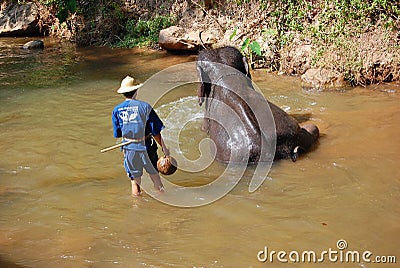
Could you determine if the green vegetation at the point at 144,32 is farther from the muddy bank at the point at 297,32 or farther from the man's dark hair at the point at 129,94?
the man's dark hair at the point at 129,94

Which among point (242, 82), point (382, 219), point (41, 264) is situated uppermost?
point (242, 82)

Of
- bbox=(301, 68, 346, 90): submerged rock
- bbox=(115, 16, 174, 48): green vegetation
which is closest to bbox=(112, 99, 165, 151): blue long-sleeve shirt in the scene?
bbox=(301, 68, 346, 90): submerged rock

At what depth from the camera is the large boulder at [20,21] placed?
15.1 meters

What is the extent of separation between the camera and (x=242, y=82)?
6.13 metres

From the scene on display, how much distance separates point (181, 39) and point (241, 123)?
627 centimetres

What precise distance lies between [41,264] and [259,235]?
1.80 metres

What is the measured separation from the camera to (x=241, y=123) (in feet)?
17.8

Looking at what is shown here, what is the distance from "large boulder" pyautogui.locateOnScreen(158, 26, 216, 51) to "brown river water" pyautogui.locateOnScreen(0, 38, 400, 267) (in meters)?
3.48

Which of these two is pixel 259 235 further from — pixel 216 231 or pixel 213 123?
pixel 213 123

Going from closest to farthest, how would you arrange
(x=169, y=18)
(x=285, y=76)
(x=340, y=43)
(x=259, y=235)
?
1. (x=259, y=235)
2. (x=340, y=43)
3. (x=285, y=76)
4. (x=169, y=18)

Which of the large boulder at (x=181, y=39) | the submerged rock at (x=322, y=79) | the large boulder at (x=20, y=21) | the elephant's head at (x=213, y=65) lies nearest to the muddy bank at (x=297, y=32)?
the submerged rock at (x=322, y=79)

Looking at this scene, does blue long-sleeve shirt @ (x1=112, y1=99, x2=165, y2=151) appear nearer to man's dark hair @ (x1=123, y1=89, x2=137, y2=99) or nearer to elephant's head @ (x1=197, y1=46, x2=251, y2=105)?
man's dark hair @ (x1=123, y1=89, x2=137, y2=99)

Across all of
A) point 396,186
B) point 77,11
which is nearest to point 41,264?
point 396,186

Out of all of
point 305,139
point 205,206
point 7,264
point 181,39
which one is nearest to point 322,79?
point 305,139
